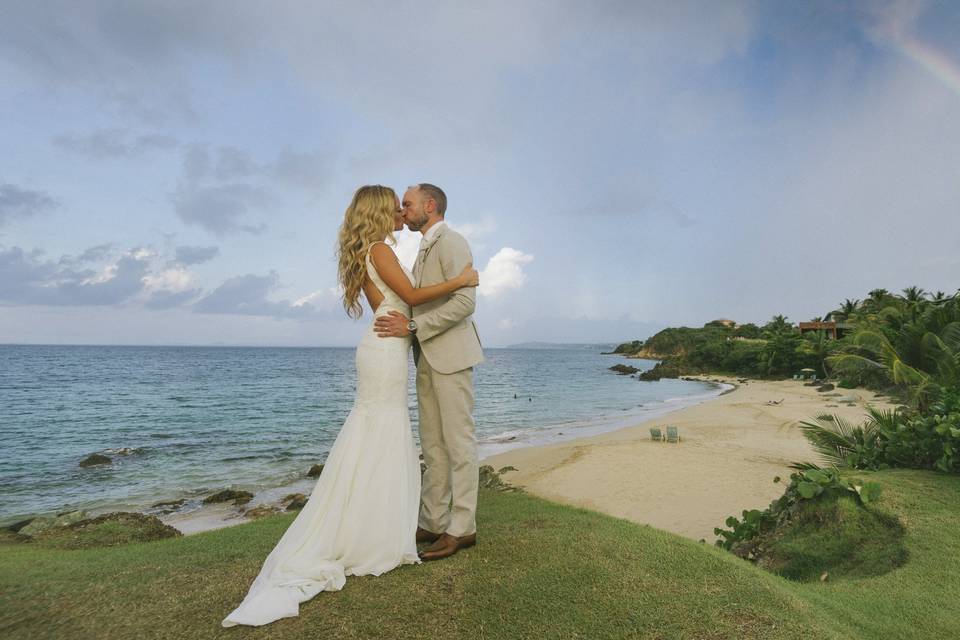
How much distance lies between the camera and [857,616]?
351cm

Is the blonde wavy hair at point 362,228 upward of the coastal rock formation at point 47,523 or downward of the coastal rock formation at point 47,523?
upward

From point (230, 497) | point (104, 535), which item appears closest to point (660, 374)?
point (230, 497)

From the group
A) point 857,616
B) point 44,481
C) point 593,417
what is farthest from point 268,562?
point 593,417

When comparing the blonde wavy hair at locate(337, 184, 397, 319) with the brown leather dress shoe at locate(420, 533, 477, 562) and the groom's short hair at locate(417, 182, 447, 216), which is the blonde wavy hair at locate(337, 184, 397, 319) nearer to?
the groom's short hair at locate(417, 182, 447, 216)

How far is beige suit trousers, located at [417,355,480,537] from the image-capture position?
4.29 metres

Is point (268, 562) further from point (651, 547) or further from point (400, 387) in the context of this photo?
point (651, 547)

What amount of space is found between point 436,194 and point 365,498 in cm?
250

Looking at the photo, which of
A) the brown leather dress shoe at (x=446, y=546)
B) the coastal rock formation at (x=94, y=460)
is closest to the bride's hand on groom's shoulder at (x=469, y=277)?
the brown leather dress shoe at (x=446, y=546)

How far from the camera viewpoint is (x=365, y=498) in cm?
406

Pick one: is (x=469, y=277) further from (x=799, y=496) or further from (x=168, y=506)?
(x=168, y=506)

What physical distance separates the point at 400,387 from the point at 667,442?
1722 cm

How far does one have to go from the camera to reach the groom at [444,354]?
166 inches

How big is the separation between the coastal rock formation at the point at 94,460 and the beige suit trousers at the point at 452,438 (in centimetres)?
1959

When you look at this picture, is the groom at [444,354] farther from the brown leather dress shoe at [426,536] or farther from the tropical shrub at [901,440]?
the tropical shrub at [901,440]
